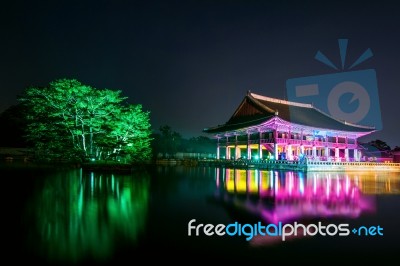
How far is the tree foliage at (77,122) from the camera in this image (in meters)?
26.8

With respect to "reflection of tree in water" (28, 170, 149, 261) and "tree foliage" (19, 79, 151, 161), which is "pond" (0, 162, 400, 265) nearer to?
"reflection of tree in water" (28, 170, 149, 261)

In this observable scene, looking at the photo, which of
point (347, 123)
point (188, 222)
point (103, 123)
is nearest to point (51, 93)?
point (103, 123)

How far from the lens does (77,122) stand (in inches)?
1096

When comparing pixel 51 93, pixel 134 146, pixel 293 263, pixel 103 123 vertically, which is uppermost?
pixel 51 93

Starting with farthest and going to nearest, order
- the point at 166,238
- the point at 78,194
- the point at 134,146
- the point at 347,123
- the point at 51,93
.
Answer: the point at 347,123 < the point at 134,146 < the point at 51,93 < the point at 78,194 < the point at 166,238

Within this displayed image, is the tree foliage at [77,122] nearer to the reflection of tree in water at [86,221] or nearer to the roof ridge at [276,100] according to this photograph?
the reflection of tree in water at [86,221]

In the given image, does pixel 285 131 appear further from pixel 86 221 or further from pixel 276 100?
pixel 86 221

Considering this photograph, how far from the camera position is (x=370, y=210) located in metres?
10.7

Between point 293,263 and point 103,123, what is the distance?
85.5 ft

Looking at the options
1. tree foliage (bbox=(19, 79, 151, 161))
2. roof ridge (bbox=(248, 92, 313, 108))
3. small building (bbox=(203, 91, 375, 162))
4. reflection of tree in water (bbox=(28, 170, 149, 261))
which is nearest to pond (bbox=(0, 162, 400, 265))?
reflection of tree in water (bbox=(28, 170, 149, 261))

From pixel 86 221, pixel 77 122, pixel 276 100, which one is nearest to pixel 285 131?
pixel 276 100

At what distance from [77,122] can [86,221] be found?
858 inches

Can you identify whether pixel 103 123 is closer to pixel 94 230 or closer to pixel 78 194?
pixel 78 194

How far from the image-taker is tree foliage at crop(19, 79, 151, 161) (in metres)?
26.8
